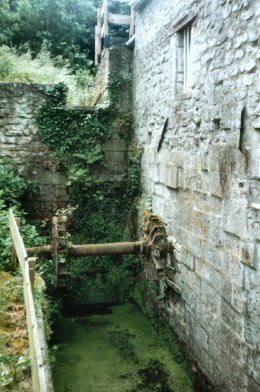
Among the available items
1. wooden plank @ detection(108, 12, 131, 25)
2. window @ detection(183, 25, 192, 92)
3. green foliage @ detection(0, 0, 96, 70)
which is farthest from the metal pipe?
green foliage @ detection(0, 0, 96, 70)

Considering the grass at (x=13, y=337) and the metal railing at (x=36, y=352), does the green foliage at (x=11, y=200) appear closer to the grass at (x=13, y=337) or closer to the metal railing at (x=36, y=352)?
the grass at (x=13, y=337)

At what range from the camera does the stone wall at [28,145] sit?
8.37 meters

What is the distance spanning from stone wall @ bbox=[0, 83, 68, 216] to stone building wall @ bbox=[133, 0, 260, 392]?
2.57 m

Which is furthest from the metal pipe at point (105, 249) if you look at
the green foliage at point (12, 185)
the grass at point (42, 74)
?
the grass at point (42, 74)

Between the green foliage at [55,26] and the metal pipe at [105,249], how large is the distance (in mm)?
8762

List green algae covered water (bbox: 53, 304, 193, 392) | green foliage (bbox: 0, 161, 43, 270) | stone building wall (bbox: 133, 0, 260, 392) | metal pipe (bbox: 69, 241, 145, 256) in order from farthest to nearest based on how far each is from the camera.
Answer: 1. metal pipe (bbox: 69, 241, 145, 256)
2. green foliage (bbox: 0, 161, 43, 270)
3. green algae covered water (bbox: 53, 304, 193, 392)
4. stone building wall (bbox: 133, 0, 260, 392)

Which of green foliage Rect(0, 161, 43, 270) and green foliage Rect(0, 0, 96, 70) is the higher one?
green foliage Rect(0, 0, 96, 70)

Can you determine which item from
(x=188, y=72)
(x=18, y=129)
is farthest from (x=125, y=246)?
(x=18, y=129)

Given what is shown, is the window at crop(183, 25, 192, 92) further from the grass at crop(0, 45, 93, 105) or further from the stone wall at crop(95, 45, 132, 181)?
the grass at crop(0, 45, 93, 105)

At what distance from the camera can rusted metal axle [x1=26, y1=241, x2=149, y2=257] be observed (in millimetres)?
6219

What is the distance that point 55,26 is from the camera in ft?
48.1

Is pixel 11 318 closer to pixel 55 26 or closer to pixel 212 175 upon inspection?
pixel 212 175

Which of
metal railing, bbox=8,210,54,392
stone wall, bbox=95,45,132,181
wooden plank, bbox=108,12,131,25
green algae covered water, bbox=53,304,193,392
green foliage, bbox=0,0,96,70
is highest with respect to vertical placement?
green foliage, bbox=0,0,96,70

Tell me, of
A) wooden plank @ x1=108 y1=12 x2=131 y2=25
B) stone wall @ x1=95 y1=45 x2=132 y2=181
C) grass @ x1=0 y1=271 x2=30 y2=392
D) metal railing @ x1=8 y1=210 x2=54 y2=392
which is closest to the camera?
metal railing @ x1=8 y1=210 x2=54 y2=392
